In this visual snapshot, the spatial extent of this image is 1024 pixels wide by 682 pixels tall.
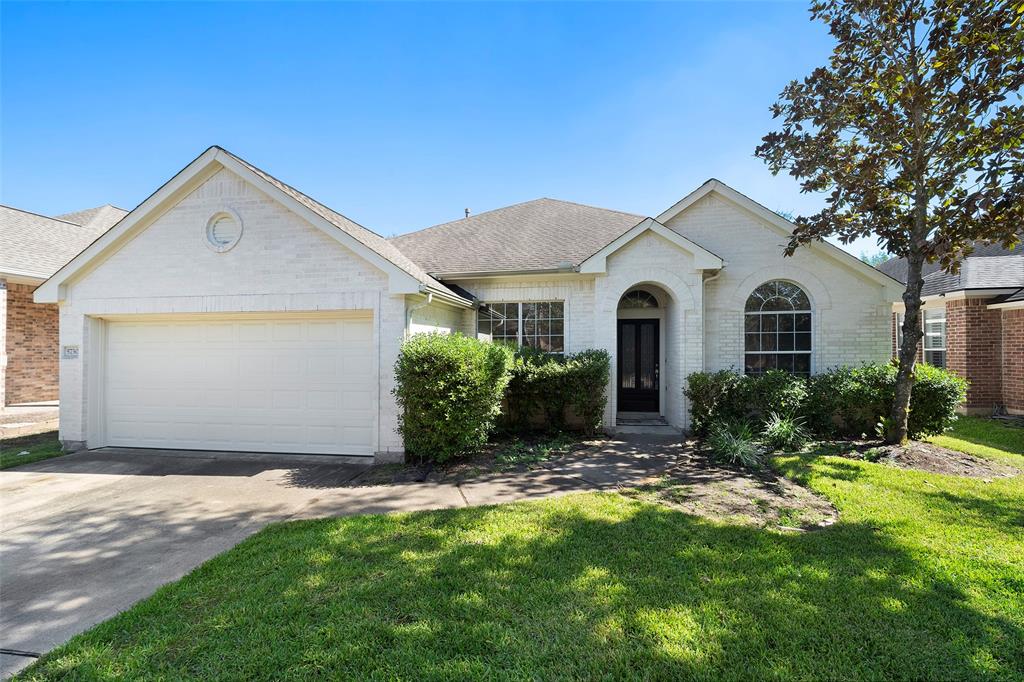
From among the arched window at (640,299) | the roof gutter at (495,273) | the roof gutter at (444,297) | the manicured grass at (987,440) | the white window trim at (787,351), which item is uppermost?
the roof gutter at (495,273)

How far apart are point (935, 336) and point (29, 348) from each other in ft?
95.0

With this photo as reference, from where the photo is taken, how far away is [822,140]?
816 cm

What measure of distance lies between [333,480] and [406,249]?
8024 mm

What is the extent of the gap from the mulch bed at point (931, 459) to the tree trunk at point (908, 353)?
0.37 metres

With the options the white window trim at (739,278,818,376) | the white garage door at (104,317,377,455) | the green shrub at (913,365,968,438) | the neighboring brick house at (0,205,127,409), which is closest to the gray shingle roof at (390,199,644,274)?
the white garage door at (104,317,377,455)

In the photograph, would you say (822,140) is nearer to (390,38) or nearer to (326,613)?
(390,38)

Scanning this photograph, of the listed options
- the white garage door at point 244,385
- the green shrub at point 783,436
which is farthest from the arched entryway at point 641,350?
the white garage door at point 244,385

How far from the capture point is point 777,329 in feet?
33.8

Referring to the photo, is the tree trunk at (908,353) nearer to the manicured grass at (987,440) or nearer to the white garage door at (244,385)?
the manicured grass at (987,440)

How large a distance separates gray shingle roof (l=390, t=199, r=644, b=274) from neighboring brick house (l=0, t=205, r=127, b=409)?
34.0ft

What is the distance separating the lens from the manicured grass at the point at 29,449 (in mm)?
7754

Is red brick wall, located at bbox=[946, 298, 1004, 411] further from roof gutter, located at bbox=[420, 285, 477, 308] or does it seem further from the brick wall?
the brick wall

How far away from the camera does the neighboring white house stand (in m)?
8.02

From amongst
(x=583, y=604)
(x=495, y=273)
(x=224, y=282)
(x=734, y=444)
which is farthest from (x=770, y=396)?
(x=224, y=282)
